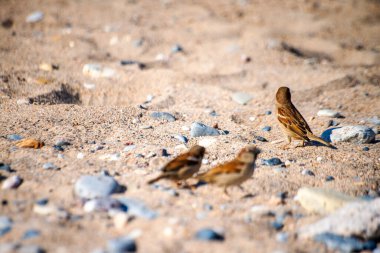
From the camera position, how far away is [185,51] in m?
9.59

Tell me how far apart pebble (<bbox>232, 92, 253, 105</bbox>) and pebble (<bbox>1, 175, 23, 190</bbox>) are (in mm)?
4275

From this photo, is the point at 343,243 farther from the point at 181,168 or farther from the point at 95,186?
the point at 95,186

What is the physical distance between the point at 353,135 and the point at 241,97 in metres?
2.20

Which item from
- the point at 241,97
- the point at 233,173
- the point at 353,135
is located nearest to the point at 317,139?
the point at 353,135

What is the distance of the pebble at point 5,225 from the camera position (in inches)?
135

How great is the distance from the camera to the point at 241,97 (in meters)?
7.62

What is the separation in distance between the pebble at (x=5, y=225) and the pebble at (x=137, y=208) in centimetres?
96

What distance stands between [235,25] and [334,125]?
5.22m

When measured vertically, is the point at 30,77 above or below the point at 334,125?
above

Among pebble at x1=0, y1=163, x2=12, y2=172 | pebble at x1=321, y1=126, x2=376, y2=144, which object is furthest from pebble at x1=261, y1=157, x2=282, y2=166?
pebble at x1=0, y1=163, x2=12, y2=172

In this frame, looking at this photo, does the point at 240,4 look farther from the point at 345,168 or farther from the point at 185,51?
the point at 345,168

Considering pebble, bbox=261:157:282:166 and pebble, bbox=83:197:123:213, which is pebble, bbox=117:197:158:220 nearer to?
pebble, bbox=83:197:123:213

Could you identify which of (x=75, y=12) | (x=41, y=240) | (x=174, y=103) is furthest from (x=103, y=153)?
(x=75, y=12)

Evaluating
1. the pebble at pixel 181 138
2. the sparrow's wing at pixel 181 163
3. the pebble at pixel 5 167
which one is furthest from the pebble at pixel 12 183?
the pebble at pixel 181 138
